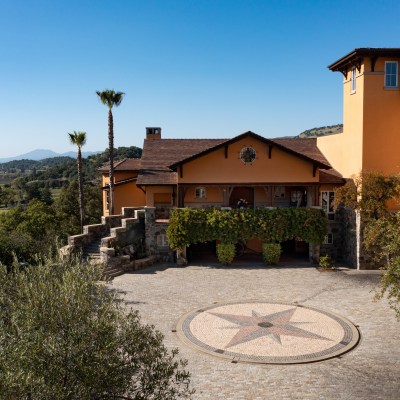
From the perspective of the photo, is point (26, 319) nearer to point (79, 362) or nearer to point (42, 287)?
point (42, 287)

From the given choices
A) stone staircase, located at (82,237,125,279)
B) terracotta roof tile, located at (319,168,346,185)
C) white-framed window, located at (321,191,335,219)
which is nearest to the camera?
stone staircase, located at (82,237,125,279)

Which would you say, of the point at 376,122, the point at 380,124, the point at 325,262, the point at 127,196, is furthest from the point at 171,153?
the point at 380,124

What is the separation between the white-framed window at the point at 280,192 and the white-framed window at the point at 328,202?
3126 mm

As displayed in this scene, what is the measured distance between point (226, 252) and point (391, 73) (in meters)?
16.5

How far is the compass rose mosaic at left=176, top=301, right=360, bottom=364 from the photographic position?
50.8 feet

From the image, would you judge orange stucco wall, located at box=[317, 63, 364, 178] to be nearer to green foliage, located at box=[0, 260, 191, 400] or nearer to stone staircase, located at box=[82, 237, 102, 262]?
stone staircase, located at box=[82, 237, 102, 262]

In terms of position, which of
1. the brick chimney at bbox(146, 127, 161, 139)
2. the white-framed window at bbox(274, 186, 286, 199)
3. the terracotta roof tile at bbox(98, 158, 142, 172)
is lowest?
the white-framed window at bbox(274, 186, 286, 199)

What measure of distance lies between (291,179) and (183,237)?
912 centimetres

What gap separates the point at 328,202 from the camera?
3109cm

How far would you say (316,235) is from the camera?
29062mm

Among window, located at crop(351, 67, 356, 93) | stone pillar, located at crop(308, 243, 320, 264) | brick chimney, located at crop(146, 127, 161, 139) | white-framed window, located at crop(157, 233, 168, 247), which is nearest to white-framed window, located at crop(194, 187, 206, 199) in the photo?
white-framed window, located at crop(157, 233, 168, 247)

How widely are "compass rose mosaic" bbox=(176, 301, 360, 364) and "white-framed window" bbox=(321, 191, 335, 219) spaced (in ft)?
39.9

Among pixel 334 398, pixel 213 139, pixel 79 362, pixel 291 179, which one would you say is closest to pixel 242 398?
pixel 334 398

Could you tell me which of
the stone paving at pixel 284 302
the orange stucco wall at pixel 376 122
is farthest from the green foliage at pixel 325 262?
the orange stucco wall at pixel 376 122
